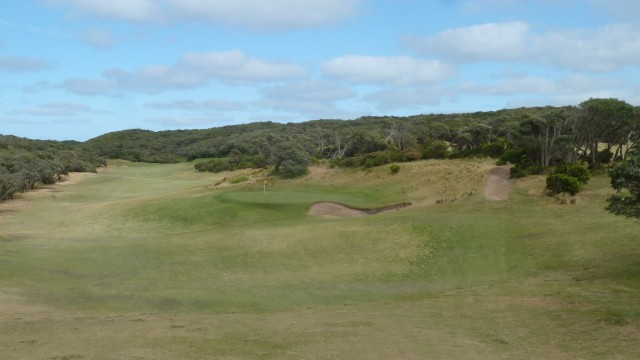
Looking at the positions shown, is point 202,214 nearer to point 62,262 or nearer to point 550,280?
point 62,262

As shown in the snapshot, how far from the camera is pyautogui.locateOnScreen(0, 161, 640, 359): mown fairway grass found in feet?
55.8

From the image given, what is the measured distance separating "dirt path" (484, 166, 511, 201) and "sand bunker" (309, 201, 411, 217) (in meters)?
8.13

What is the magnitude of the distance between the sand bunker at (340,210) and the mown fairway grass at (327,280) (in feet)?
4.01

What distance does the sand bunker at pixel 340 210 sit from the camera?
5228 cm

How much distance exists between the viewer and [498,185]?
5616 cm

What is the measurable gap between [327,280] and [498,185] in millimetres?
31868

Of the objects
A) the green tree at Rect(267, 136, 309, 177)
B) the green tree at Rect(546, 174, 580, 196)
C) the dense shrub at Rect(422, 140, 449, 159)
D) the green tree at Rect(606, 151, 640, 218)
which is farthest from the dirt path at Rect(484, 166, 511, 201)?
the green tree at Rect(267, 136, 309, 177)

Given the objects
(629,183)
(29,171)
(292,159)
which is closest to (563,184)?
(629,183)

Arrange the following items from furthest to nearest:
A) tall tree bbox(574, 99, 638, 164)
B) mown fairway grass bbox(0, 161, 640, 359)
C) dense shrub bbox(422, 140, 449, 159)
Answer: dense shrub bbox(422, 140, 449, 159) < tall tree bbox(574, 99, 638, 164) < mown fairway grass bbox(0, 161, 640, 359)

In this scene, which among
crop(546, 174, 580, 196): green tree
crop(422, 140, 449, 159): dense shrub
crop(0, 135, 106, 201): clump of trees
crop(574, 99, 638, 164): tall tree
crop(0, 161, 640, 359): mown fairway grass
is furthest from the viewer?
crop(422, 140, 449, 159): dense shrub

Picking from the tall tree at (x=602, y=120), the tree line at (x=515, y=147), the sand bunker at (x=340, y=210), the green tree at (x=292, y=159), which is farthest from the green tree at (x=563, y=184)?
the green tree at (x=292, y=159)

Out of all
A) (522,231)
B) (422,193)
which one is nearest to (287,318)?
(522,231)

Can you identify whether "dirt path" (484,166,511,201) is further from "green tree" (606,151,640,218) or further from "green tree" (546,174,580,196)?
"green tree" (606,151,640,218)

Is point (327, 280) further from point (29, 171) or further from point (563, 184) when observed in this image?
point (29, 171)
